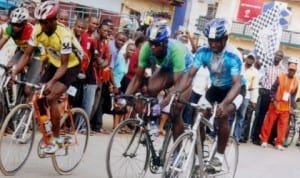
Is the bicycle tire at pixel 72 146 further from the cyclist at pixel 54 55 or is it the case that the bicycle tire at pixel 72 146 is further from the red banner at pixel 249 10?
the red banner at pixel 249 10

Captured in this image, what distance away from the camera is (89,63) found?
11.7m

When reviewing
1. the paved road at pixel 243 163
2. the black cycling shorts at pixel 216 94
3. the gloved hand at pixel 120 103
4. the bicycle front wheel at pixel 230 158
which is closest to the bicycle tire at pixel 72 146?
the paved road at pixel 243 163

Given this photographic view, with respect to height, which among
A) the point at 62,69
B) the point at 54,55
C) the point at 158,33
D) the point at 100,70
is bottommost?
the point at 100,70

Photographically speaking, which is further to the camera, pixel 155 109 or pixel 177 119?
pixel 177 119

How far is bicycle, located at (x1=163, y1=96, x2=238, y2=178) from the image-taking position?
7.09 m

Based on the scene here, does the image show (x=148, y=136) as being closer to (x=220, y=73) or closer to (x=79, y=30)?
(x=220, y=73)

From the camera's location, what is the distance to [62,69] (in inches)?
305

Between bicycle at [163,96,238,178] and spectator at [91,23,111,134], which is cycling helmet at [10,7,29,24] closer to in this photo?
spectator at [91,23,111,134]

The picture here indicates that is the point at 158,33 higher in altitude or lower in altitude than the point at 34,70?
higher

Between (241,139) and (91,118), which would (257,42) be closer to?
(241,139)

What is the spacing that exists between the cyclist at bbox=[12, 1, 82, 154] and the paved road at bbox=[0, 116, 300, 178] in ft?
2.30

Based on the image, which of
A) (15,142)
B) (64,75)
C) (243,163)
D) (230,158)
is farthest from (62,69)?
(243,163)

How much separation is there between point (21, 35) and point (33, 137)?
2002 millimetres

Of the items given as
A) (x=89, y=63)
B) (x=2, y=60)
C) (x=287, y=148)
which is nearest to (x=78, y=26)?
(x=89, y=63)
